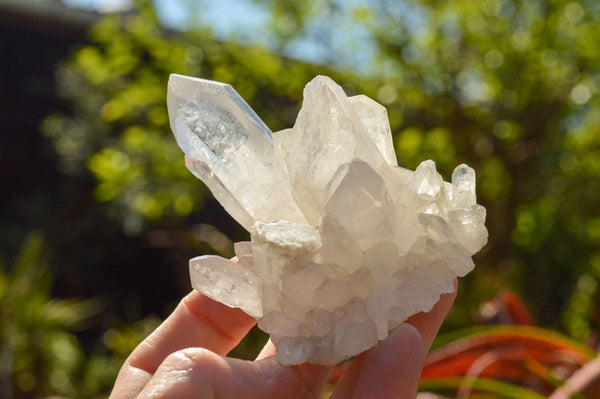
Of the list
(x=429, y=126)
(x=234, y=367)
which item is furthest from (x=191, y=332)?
(x=429, y=126)

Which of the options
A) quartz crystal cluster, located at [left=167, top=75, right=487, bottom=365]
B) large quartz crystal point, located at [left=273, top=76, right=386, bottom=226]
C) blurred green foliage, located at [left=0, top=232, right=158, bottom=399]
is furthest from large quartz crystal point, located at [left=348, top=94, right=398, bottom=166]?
blurred green foliage, located at [left=0, top=232, right=158, bottom=399]

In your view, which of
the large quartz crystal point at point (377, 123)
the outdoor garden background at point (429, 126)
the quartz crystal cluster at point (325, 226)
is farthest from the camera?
the outdoor garden background at point (429, 126)

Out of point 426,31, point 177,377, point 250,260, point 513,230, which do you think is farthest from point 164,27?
point 177,377

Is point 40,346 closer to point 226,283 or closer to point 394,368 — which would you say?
point 226,283

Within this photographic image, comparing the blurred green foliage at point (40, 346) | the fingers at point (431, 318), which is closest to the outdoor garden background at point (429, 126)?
the blurred green foliage at point (40, 346)

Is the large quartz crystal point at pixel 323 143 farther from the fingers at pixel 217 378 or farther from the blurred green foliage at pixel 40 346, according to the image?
the blurred green foliage at pixel 40 346

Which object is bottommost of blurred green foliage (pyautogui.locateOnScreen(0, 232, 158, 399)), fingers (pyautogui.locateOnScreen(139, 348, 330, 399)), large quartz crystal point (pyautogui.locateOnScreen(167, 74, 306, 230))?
blurred green foliage (pyautogui.locateOnScreen(0, 232, 158, 399))

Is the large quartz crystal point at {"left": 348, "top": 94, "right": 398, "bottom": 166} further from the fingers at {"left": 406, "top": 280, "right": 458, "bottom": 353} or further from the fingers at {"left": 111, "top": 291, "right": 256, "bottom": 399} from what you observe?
the fingers at {"left": 111, "top": 291, "right": 256, "bottom": 399}
